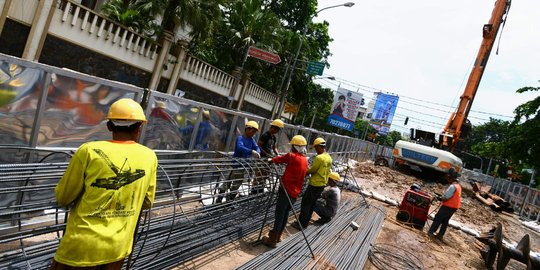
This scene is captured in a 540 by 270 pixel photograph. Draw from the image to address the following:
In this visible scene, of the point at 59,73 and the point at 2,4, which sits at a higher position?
the point at 2,4

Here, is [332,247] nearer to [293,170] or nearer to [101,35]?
[293,170]

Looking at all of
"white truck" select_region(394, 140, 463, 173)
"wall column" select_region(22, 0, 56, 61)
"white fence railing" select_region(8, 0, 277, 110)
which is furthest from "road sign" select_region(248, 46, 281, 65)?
"wall column" select_region(22, 0, 56, 61)

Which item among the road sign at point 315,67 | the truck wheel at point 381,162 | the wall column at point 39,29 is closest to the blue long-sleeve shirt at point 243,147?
the wall column at point 39,29

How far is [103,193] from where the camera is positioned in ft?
6.82

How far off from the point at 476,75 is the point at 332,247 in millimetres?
17089

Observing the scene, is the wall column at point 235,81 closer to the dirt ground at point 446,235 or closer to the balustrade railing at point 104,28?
the balustrade railing at point 104,28

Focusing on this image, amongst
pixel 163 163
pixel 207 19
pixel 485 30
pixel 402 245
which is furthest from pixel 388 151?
pixel 163 163

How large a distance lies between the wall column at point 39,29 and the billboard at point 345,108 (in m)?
30.4

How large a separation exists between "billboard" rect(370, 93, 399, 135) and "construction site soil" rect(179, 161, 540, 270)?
Result: 2560 centimetres

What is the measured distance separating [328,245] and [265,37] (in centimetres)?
1860

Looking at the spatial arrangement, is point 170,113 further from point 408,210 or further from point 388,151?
point 388,151

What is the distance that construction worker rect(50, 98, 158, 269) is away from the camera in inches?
80.2

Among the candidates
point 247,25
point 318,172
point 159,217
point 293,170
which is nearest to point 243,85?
point 247,25

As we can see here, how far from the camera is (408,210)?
9.71 meters
